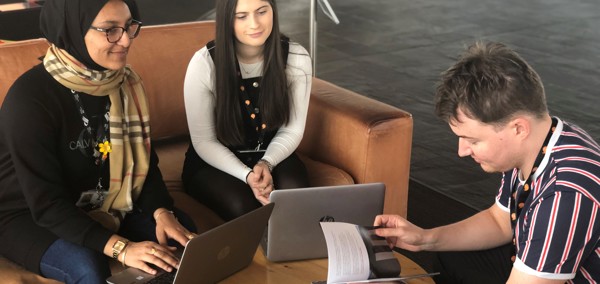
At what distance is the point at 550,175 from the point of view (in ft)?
5.64

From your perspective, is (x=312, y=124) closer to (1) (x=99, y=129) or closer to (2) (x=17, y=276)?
(1) (x=99, y=129)

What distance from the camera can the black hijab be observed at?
2061 millimetres

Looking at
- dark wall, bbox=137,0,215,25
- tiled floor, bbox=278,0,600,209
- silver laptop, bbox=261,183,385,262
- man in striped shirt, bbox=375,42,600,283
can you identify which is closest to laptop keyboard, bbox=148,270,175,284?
silver laptop, bbox=261,183,385,262

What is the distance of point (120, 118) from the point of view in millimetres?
2291

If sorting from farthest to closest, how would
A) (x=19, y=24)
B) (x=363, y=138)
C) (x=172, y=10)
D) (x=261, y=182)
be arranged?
(x=172, y=10) → (x=19, y=24) → (x=363, y=138) → (x=261, y=182)

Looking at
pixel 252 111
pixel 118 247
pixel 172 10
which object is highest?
pixel 252 111

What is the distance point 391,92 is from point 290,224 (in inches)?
125

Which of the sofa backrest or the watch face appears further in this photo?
the sofa backrest

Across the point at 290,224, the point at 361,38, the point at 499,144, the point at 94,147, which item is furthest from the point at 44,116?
the point at 361,38

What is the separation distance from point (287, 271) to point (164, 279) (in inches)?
13.2

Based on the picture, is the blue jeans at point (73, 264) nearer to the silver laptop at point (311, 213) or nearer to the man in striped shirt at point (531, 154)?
the silver laptop at point (311, 213)

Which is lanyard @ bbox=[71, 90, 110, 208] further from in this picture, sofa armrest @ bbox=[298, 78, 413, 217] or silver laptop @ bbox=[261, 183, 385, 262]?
sofa armrest @ bbox=[298, 78, 413, 217]

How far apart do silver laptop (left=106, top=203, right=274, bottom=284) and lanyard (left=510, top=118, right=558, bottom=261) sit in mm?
608

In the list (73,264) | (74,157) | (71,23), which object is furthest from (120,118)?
(73,264)
